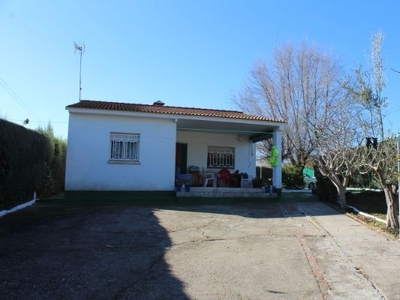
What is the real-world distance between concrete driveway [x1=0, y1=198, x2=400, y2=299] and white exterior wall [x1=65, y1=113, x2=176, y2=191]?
3.47m

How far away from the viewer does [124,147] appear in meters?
15.2

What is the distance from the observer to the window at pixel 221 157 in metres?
19.1

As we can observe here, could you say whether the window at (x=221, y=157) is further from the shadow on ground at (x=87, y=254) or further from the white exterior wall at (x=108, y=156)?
the shadow on ground at (x=87, y=254)

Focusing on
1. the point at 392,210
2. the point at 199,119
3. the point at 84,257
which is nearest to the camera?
the point at 84,257

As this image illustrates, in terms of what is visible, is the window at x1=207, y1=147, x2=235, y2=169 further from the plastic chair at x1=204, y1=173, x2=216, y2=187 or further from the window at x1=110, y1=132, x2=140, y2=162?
the window at x1=110, y1=132, x2=140, y2=162

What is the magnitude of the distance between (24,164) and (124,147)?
4312 millimetres

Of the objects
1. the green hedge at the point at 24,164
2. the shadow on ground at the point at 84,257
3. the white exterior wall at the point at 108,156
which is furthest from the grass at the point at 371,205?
the green hedge at the point at 24,164

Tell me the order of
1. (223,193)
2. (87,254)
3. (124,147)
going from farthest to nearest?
(223,193), (124,147), (87,254)

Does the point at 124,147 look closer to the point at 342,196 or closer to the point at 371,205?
the point at 342,196

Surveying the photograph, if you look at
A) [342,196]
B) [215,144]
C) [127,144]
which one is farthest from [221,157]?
[342,196]

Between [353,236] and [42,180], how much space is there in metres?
10.9

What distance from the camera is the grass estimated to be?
977 cm

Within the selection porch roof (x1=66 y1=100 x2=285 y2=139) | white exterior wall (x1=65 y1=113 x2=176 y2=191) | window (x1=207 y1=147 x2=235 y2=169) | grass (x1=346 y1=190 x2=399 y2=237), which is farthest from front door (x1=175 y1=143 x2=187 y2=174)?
grass (x1=346 y1=190 x2=399 y2=237)

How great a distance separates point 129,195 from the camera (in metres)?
14.9
